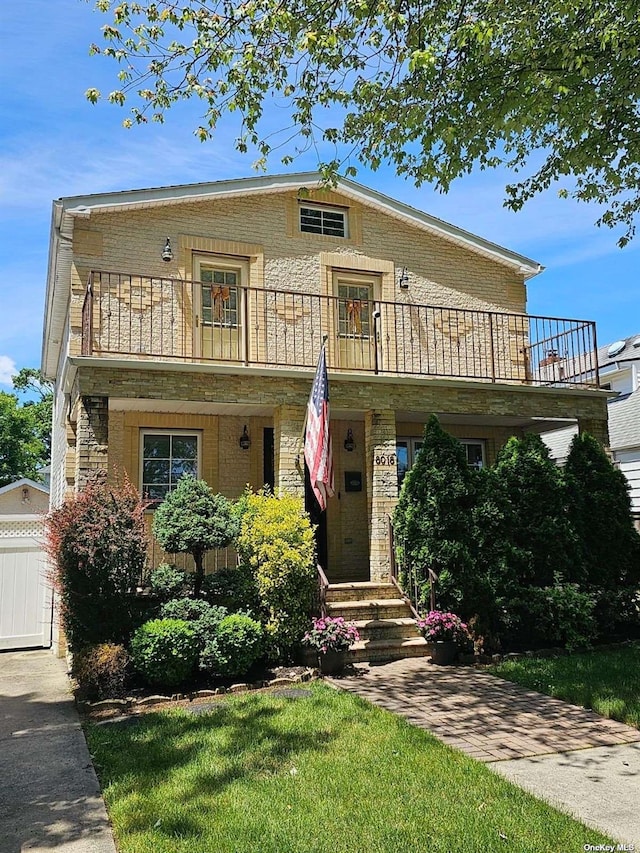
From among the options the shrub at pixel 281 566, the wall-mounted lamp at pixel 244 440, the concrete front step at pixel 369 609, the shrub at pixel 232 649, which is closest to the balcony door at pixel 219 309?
the wall-mounted lamp at pixel 244 440

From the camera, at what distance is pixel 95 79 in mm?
7543

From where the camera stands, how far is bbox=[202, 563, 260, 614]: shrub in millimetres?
8906

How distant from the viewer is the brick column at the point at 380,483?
35.5ft

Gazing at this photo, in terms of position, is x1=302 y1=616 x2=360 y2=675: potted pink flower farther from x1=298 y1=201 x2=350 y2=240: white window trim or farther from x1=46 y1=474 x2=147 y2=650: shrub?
x1=298 y1=201 x2=350 y2=240: white window trim

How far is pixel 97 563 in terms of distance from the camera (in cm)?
794

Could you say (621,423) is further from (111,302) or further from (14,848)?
(14,848)

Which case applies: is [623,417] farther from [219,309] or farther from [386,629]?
[219,309]

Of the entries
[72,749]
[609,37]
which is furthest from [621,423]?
[72,749]

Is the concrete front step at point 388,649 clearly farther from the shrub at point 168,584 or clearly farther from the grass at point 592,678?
the shrub at point 168,584

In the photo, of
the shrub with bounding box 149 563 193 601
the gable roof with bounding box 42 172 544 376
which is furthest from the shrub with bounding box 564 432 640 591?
the shrub with bounding box 149 563 193 601

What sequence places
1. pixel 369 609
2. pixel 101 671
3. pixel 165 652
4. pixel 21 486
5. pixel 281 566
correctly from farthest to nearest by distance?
pixel 21 486 → pixel 369 609 → pixel 281 566 → pixel 165 652 → pixel 101 671

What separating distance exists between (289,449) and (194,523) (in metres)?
2.22

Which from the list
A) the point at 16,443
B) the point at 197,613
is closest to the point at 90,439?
the point at 197,613

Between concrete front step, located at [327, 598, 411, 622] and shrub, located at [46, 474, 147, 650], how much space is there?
304 cm
